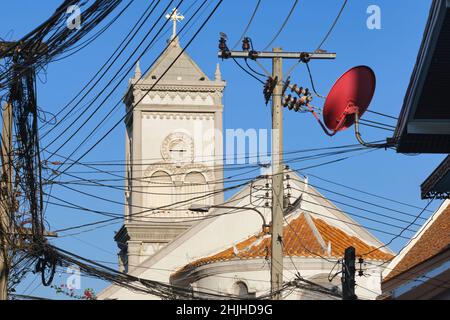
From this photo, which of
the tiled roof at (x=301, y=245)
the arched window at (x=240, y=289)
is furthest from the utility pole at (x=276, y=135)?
the arched window at (x=240, y=289)

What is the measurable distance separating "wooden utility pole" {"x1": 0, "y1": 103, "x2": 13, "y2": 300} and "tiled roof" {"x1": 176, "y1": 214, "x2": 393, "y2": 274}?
59.3 ft

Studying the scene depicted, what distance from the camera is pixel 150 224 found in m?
64.8

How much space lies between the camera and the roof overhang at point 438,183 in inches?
877

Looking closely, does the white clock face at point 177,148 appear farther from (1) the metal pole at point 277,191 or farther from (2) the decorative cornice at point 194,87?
(1) the metal pole at point 277,191

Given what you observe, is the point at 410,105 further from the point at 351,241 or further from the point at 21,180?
the point at 351,241

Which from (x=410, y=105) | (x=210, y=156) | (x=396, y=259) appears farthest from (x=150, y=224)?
(x=410, y=105)

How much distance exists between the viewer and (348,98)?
22219mm

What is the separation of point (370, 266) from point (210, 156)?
85.7ft

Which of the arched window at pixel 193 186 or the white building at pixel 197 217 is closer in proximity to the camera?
the white building at pixel 197 217

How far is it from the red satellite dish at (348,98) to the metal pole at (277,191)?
4.91 m

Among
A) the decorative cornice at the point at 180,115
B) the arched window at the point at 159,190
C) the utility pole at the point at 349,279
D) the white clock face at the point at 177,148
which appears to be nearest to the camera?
the utility pole at the point at 349,279

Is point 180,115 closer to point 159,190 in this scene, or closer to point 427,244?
point 159,190

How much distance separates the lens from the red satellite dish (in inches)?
864

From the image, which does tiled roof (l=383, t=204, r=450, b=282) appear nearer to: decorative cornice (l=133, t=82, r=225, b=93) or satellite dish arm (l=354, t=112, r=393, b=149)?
satellite dish arm (l=354, t=112, r=393, b=149)
